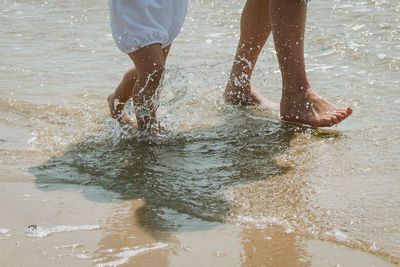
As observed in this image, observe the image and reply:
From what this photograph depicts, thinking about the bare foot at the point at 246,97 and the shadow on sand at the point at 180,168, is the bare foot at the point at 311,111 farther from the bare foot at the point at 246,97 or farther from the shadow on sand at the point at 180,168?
the bare foot at the point at 246,97

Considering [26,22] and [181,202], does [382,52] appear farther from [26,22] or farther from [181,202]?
[26,22]

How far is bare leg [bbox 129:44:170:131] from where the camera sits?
2.92 meters

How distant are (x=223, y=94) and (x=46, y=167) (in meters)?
1.43

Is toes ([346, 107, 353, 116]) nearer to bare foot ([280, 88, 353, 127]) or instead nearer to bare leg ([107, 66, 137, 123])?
bare foot ([280, 88, 353, 127])

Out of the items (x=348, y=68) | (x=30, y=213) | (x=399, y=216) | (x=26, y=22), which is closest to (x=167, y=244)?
(x=30, y=213)

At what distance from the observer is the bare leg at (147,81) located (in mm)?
2918

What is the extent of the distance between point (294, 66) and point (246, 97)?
0.48m

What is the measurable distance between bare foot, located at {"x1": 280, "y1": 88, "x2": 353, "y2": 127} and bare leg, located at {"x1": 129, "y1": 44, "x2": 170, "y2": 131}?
0.72 m

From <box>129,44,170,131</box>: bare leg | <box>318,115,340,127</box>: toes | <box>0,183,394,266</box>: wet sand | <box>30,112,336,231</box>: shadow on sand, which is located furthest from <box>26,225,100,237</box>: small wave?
<box>318,115,340,127</box>: toes

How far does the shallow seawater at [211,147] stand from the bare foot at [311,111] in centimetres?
7

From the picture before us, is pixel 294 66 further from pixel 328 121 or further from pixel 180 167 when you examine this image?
pixel 180 167

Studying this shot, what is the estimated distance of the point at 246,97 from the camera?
3.57m

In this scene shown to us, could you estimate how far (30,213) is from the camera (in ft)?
7.07

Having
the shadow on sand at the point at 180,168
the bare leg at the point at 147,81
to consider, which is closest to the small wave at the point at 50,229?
the shadow on sand at the point at 180,168
